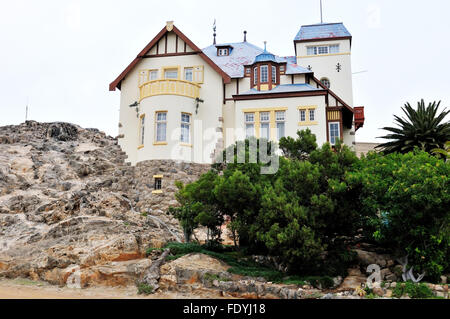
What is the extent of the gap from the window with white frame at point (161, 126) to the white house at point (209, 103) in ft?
0.22

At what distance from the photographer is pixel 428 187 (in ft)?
58.3

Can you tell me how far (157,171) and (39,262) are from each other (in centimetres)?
1060

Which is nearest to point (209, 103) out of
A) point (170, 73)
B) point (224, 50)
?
point (170, 73)

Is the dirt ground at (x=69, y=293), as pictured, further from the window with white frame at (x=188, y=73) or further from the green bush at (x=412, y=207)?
the window with white frame at (x=188, y=73)

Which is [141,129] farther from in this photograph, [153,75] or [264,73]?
[264,73]

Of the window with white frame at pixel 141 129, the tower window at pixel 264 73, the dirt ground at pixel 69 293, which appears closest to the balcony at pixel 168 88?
the window with white frame at pixel 141 129

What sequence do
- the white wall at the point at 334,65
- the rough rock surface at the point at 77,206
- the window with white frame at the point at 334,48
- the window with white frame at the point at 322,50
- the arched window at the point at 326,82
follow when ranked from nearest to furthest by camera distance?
the rough rock surface at the point at 77,206, the white wall at the point at 334,65, the arched window at the point at 326,82, the window with white frame at the point at 334,48, the window with white frame at the point at 322,50

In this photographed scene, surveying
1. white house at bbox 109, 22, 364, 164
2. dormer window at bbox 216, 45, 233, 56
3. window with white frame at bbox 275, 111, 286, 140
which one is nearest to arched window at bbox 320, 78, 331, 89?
white house at bbox 109, 22, 364, 164

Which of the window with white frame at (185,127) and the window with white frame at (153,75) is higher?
the window with white frame at (153,75)

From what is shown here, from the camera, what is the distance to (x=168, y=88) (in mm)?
31000

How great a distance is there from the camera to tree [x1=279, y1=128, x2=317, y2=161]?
2295 cm

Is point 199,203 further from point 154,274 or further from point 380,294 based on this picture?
point 380,294

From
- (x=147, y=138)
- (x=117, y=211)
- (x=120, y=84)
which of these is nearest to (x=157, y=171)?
(x=147, y=138)

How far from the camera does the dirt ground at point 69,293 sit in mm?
18172
